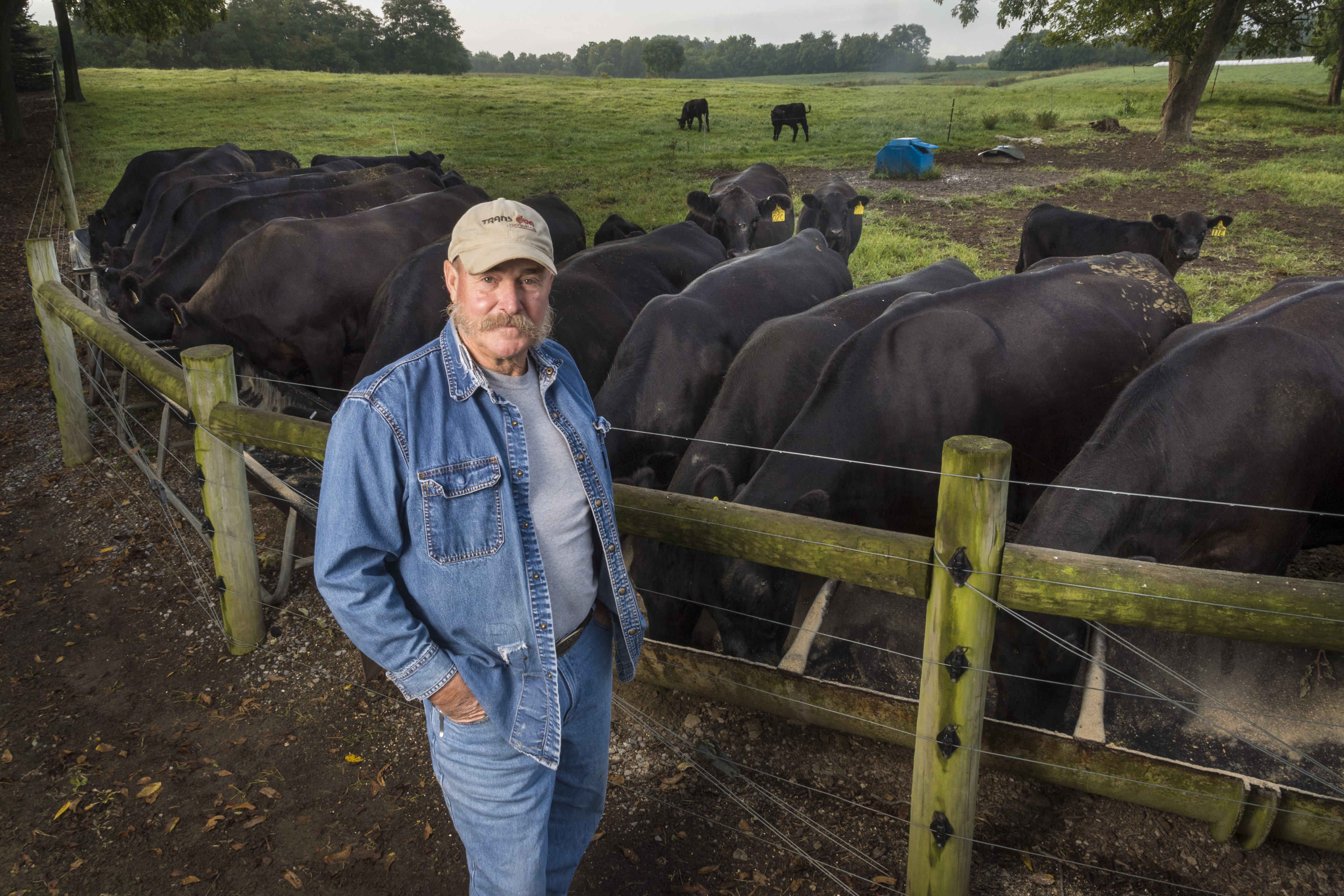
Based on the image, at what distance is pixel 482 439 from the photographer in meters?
2.06

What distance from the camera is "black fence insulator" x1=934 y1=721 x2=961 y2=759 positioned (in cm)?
266

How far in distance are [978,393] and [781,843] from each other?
9.80ft

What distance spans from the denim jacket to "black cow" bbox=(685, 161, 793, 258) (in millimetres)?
9095

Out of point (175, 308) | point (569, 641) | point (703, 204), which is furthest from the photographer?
point (703, 204)

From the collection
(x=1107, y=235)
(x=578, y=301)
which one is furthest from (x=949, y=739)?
(x=1107, y=235)

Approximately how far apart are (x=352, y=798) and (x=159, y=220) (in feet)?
34.9

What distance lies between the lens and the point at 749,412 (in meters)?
5.32

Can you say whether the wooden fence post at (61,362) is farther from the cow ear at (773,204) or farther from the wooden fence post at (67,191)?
the wooden fence post at (67,191)

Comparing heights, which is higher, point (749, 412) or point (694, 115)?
point (694, 115)

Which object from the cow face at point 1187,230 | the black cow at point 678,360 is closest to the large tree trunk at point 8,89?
the black cow at point 678,360

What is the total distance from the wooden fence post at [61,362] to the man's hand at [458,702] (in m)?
6.86

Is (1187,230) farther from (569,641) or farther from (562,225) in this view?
(569,641)

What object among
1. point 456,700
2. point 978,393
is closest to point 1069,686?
point 978,393

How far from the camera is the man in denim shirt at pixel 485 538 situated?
6.44 ft
